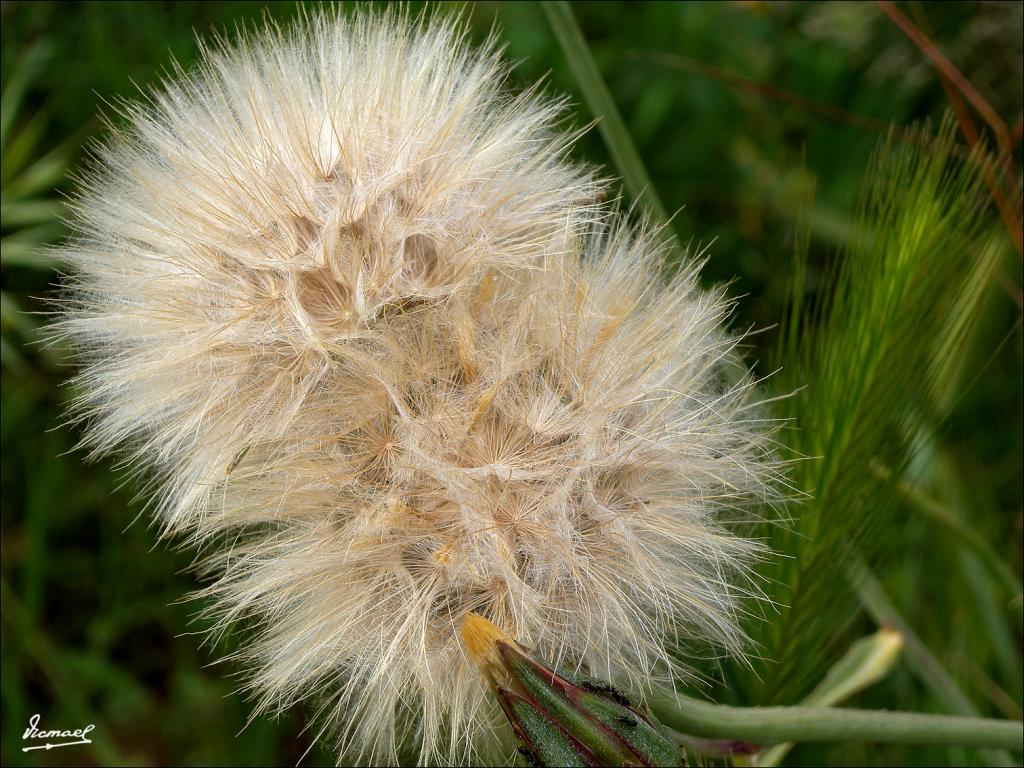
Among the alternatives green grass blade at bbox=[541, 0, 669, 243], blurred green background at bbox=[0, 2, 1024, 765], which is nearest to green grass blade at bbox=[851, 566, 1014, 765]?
blurred green background at bbox=[0, 2, 1024, 765]

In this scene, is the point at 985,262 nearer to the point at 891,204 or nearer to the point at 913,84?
the point at 891,204

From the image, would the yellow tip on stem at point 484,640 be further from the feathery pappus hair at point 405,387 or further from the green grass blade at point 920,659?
the green grass blade at point 920,659

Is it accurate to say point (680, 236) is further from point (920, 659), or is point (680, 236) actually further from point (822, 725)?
point (822, 725)

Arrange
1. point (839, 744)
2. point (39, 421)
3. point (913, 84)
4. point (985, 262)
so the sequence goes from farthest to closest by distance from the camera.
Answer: point (913, 84) → point (39, 421) → point (839, 744) → point (985, 262)

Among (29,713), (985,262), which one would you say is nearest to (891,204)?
(985,262)

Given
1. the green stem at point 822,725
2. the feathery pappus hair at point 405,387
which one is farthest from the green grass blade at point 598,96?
the green stem at point 822,725

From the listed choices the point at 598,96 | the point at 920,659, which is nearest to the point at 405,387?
the point at 598,96
